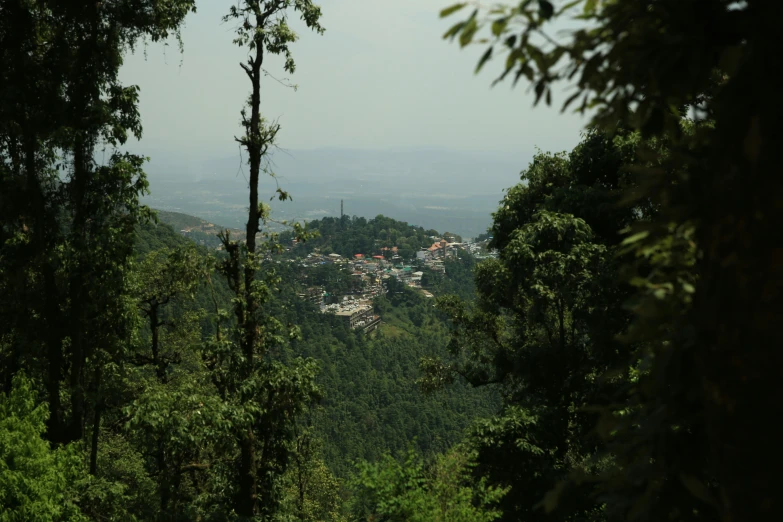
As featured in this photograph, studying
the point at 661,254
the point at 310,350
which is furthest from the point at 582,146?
the point at 310,350

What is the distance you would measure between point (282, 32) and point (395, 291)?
59.8 metres

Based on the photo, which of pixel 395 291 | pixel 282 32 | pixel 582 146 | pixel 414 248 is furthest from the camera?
pixel 414 248

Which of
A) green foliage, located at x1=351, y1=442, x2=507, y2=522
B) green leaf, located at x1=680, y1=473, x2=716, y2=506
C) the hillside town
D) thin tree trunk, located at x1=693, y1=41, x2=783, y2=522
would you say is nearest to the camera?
thin tree trunk, located at x1=693, y1=41, x2=783, y2=522

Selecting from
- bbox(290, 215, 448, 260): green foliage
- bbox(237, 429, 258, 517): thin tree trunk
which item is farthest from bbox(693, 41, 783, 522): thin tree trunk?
bbox(290, 215, 448, 260): green foliage

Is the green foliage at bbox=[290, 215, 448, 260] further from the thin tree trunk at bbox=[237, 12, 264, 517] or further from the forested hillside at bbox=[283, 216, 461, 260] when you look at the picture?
the thin tree trunk at bbox=[237, 12, 264, 517]

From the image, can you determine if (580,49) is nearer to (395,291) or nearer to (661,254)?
(661,254)

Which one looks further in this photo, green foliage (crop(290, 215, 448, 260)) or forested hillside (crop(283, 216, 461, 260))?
forested hillside (crop(283, 216, 461, 260))

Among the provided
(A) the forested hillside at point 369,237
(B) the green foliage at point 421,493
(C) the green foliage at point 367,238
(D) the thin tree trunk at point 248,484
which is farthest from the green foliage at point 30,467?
(A) the forested hillside at point 369,237

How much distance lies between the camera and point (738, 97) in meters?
1.17

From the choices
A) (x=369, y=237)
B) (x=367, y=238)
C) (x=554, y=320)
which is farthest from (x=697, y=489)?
(x=369, y=237)

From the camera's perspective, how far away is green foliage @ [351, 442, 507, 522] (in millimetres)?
6137

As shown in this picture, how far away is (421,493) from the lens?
6410 millimetres

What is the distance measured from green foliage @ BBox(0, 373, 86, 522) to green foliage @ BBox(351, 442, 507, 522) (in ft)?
10.2

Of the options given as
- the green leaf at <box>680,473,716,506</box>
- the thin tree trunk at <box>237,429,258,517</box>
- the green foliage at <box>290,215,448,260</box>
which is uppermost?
the green leaf at <box>680,473,716,506</box>
